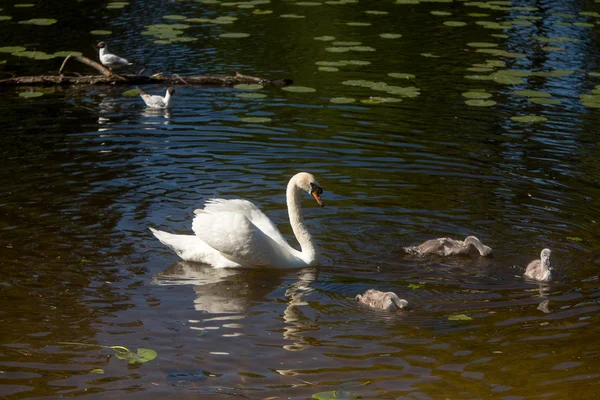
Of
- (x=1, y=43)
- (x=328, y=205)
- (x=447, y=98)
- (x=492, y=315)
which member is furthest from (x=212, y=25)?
(x=492, y=315)

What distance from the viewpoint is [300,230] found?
9.77m

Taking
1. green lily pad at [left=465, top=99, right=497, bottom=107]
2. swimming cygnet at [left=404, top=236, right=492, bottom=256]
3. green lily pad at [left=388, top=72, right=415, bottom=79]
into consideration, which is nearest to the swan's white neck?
swimming cygnet at [left=404, top=236, right=492, bottom=256]

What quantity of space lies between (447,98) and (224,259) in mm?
8026

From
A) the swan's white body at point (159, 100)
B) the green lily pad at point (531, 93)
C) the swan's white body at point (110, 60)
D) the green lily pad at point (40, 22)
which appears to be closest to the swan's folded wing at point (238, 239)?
the swan's white body at point (159, 100)

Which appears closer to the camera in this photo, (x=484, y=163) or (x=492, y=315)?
(x=492, y=315)

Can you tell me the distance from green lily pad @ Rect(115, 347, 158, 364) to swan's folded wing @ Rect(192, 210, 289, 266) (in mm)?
2093

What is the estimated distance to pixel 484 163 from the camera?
12867 millimetres

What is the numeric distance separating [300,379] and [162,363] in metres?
1.16

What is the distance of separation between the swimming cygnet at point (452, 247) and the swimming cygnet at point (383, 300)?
1.41 meters

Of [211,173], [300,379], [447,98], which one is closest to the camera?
[300,379]

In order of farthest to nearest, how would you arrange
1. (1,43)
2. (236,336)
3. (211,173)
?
(1,43) → (211,173) → (236,336)

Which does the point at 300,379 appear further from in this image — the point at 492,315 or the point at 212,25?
the point at 212,25

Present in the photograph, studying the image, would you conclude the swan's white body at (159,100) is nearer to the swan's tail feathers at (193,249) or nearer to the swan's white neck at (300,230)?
the swan's tail feathers at (193,249)

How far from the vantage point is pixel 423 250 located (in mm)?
9609
